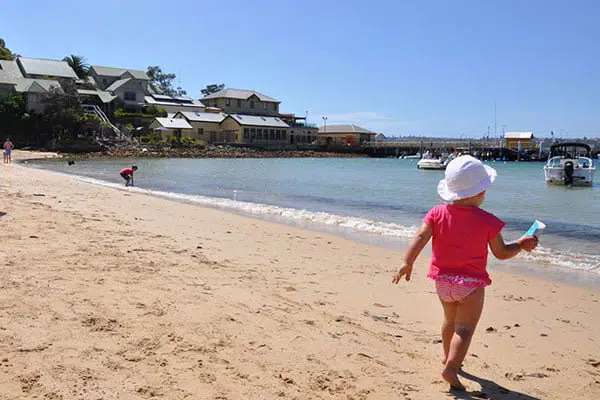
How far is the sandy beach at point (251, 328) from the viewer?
329cm

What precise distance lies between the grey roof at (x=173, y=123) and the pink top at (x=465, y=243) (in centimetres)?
7859

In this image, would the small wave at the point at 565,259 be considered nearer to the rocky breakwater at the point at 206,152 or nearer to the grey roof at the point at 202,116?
the rocky breakwater at the point at 206,152

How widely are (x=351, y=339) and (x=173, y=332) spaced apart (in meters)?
1.38

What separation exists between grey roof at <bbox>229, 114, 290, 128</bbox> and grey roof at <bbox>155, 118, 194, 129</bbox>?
32.5 feet

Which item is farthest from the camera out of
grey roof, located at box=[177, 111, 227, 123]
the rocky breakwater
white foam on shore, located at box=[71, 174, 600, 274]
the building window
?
grey roof, located at box=[177, 111, 227, 123]

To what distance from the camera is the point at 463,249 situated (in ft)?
11.7

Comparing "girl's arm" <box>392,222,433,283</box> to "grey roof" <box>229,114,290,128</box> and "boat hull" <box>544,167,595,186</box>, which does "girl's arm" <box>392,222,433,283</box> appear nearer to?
"boat hull" <box>544,167,595,186</box>

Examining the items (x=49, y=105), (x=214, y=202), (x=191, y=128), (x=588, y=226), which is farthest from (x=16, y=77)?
(x=588, y=226)

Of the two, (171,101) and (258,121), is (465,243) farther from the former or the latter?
(171,101)

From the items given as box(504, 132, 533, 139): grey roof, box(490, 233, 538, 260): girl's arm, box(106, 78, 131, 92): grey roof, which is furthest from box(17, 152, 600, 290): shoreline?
box(504, 132, 533, 139): grey roof

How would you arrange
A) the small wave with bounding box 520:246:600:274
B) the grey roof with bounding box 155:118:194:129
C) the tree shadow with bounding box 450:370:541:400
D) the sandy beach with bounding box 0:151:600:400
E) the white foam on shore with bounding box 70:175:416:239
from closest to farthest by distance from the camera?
the sandy beach with bounding box 0:151:600:400 → the tree shadow with bounding box 450:370:541:400 → the small wave with bounding box 520:246:600:274 → the white foam on shore with bounding box 70:175:416:239 → the grey roof with bounding box 155:118:194:129

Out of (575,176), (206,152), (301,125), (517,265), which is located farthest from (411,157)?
(517,265)

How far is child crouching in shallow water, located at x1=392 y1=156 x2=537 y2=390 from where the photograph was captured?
3525 mm

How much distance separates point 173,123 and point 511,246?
8063 centimetres
